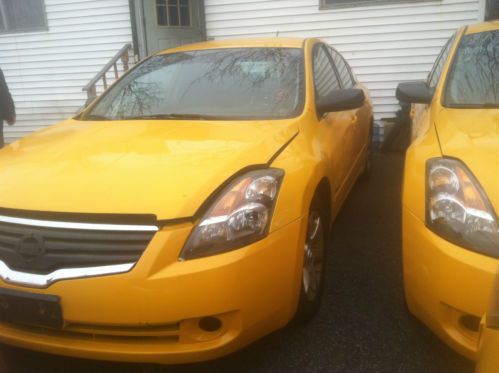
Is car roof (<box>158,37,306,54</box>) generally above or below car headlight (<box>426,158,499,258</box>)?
above

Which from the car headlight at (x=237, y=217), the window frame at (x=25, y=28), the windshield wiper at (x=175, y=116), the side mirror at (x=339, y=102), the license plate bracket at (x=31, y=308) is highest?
the window frame at (x=25, y=28)

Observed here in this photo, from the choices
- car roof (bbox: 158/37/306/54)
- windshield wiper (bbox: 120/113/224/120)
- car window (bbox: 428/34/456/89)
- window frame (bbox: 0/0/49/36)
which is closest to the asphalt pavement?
windshield wiper (bbox: 120/113/224/120)

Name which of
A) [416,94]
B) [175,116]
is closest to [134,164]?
[175,116]

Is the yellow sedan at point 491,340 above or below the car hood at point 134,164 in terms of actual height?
below

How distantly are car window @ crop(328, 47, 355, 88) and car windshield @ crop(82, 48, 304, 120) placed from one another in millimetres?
873

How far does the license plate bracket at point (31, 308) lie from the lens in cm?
173

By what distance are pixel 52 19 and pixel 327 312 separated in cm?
819

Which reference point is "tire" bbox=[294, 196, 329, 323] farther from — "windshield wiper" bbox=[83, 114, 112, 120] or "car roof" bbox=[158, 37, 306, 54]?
"windshield wiper" bbox=[83, 114, 112, 120]

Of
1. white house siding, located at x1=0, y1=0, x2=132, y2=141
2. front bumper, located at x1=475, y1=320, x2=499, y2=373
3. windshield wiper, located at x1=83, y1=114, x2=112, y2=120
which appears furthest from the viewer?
white house siding, located at x1=0, y1=0, x2=132, y2=141

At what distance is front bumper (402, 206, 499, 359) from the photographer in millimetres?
1649

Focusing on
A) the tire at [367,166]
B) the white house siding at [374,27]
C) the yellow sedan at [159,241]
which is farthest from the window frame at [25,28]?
the yellow sedan at [159,241]

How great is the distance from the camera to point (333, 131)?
2.99 meters

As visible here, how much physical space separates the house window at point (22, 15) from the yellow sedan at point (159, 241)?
7355 mm

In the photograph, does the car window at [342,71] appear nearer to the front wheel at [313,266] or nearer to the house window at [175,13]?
the front wheel at [313,266]
